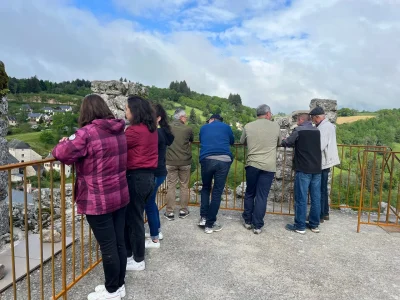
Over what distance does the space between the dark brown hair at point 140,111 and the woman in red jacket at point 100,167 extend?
48 cm

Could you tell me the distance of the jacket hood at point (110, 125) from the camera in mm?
2271

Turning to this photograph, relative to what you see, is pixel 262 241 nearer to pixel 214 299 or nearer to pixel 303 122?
pixel 214 299

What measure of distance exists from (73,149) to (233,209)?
12.4 feet

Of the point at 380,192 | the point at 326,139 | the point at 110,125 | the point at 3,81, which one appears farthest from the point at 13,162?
the point at 380,192

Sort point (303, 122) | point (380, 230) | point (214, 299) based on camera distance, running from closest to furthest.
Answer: point (214, 299) < point (303, 122) < point (380, 230)

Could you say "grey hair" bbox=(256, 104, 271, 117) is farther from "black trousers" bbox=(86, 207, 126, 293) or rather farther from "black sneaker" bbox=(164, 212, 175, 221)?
"black trousers" bbox=(86, 207, 126, 293)

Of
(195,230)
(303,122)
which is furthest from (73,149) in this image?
→ (303,122)

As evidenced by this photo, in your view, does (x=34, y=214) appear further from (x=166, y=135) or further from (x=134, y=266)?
(x=166, y=135)

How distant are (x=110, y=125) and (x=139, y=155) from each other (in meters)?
0.64

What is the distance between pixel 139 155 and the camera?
9.53 feet

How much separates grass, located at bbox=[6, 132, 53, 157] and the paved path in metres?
42.9

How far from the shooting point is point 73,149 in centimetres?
213

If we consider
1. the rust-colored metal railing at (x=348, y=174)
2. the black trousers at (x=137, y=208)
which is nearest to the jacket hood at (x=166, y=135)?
the black trousers at (x=137, y=208)

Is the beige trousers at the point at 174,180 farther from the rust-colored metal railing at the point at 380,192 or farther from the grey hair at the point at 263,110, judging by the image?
the rust-colored metal railing at the point at 380,192
